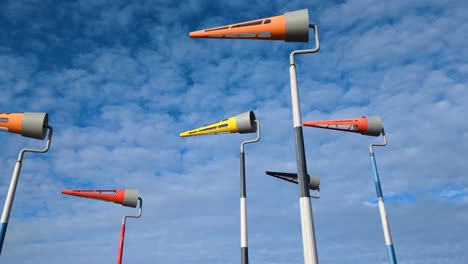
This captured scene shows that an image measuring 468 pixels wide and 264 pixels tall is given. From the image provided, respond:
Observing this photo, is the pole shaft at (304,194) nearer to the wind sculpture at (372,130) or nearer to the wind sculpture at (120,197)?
the wind sculpture at (372,130)

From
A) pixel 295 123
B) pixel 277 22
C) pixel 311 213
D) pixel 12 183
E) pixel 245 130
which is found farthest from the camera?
pixel 245 130

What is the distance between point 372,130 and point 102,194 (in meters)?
13.8

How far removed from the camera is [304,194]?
27.5ft

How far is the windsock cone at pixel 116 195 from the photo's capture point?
19328mm

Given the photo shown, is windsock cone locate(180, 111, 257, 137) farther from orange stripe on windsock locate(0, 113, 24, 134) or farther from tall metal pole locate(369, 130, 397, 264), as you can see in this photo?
orange stripe on windsock locate(0, 113, 24, 134)

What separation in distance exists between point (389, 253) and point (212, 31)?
13.2 meters

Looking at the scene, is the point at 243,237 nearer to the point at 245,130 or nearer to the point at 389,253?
the point at 245,130

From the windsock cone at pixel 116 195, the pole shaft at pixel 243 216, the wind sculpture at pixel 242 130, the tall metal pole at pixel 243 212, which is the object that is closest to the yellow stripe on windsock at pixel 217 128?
the wind sculpture at pixel 242 130

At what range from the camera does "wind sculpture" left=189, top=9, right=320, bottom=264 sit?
8.42m

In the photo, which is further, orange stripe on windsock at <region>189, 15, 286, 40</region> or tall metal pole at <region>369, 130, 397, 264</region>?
tall metal pole at <region>369, 130, 397, 264</region>

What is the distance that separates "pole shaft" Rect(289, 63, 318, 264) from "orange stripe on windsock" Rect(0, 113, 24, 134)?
28.7 ft

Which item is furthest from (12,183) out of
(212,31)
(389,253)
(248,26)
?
(389,253)

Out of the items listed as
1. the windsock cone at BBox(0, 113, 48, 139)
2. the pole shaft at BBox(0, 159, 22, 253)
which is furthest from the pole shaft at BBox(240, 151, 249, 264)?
the pole shaft at BBox(0, 159, 22, 253)

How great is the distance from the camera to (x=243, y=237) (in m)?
15.0
